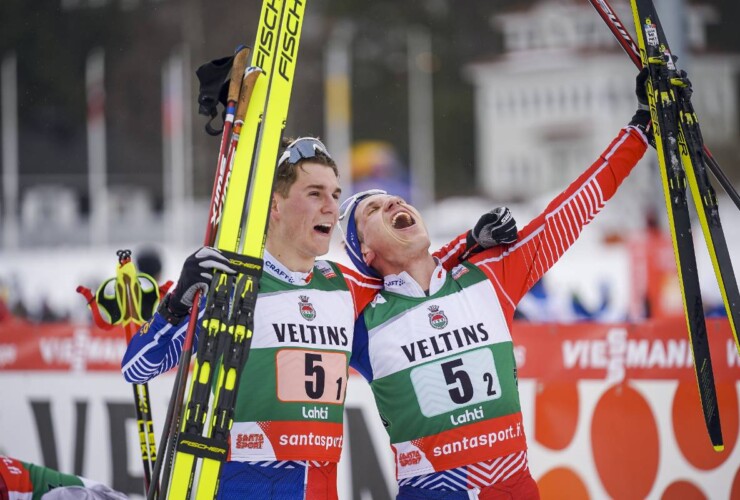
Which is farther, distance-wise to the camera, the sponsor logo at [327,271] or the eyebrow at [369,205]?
the eyebrow at [369,205]

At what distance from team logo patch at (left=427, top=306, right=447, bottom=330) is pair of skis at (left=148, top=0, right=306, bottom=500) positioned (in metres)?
0.80

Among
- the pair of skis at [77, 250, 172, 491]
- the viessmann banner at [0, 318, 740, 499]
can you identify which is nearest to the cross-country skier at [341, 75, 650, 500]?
the pair of skis at [77, 250, 172, 491]

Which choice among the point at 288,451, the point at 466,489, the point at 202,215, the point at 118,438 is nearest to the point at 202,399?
the point at 288,451

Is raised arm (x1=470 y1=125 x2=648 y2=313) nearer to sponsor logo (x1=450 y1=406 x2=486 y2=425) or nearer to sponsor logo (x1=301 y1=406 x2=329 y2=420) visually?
sponsor logo (x1=450 y1=406 x2=486 y2=425)

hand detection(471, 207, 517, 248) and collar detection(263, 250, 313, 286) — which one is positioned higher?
hand detection(471, 207, 517, 248)

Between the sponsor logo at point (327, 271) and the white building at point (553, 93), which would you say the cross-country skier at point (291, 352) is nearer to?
the sponsor logo at point (327, 271)

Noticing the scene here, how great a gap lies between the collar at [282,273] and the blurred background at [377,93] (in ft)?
115

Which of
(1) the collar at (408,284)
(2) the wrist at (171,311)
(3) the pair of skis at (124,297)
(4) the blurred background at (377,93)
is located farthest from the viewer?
(4) the blurred background at (377,93)

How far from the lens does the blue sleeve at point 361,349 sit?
12.0ft

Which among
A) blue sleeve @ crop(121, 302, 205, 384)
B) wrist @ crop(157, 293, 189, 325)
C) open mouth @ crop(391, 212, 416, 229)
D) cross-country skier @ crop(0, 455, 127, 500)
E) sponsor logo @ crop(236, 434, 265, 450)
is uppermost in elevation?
open mouth @ crop(391, 212, 416, 229)

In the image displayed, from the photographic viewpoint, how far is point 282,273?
11.3 feet

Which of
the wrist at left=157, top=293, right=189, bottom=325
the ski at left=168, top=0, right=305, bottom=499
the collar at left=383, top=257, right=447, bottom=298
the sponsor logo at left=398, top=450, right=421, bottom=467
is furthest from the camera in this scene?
the collar at left=383, top=257, right=447, bottom=298

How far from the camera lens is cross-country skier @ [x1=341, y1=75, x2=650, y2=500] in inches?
138

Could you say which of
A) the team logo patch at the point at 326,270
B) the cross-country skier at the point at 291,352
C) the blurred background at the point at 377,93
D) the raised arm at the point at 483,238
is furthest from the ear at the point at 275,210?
the blurred background at the point at 377,93
